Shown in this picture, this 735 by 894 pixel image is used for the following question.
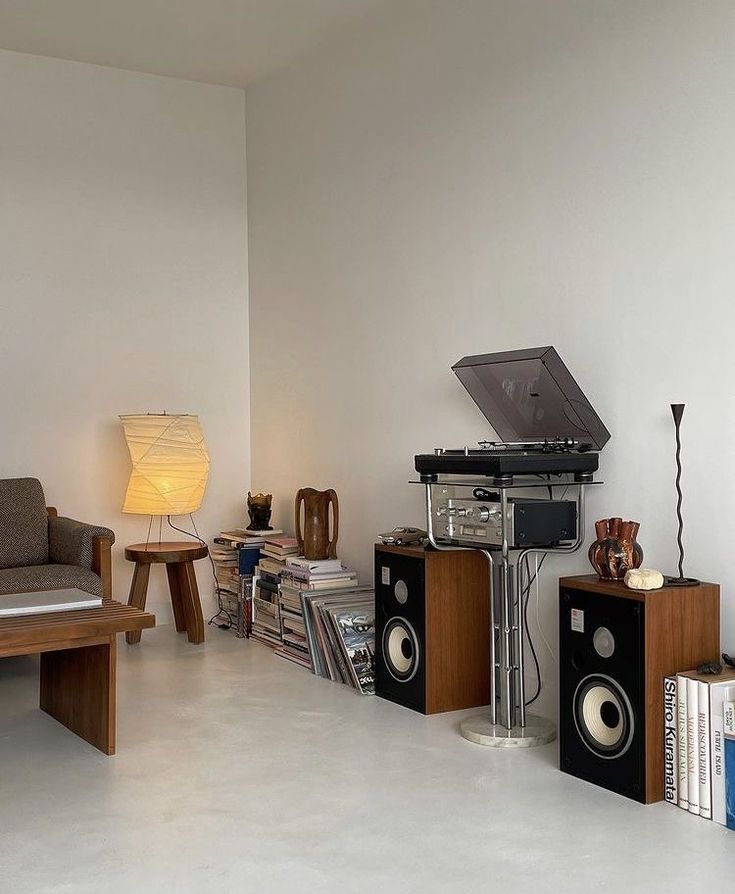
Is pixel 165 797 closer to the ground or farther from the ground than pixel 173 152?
closer to the ground

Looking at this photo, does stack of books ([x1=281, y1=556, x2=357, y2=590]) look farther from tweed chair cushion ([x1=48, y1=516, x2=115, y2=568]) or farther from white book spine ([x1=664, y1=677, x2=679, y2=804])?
white book spine ([x1=664, y1=677, x2=679, y2=804])

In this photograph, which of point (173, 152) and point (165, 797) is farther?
point (173, 152)

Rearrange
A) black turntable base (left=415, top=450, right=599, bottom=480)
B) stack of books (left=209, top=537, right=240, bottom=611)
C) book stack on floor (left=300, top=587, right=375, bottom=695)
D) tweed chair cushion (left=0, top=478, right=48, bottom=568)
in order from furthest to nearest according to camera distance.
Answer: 1. stack of books (left=209, top=537, right=240, bottom=611)
2. tweed chair cushion (left=0, top=478, right=48, bottom=568)
3. book stack on floor (left=300, top=587, right=375, bottom=695)
4. black turntable base (left=415, top=450, right=599, bottom=480)

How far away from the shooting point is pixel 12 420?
518 centimetres

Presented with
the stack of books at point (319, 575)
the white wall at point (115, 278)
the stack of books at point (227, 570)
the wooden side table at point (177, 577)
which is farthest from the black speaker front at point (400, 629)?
the white wall at point (115, 278)

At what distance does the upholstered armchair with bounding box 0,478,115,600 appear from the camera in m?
4.46

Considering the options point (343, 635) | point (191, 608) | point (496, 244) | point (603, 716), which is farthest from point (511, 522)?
point (191, 608)

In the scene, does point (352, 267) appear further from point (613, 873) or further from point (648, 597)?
point (613, 873)

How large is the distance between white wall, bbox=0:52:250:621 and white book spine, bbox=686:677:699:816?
Answer: 3.38 m

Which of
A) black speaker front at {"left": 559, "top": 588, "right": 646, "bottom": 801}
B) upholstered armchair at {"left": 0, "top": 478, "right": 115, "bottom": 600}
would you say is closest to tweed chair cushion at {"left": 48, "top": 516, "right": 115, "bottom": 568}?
upholstered armchair at {"left": 0, "top": 478, "right": 115, "bottom": 600}

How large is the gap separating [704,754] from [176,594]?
121 inches

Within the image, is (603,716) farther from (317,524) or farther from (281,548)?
(281,548)

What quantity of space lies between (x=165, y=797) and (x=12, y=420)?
273cm

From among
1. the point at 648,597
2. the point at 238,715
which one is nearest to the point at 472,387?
the point at 648,597
